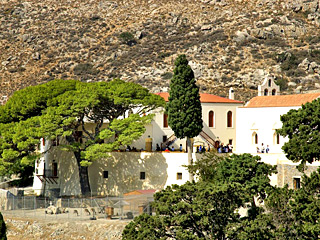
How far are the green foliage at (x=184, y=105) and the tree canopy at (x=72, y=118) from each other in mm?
3831

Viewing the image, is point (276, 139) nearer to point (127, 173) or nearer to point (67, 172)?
point (127, 173)

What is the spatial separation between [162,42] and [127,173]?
61.6 metres

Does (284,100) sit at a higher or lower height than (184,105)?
higher

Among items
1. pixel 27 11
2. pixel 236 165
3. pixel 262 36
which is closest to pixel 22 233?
pixel 236 165

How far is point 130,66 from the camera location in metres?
111

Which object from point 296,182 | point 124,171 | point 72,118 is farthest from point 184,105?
point 296,182

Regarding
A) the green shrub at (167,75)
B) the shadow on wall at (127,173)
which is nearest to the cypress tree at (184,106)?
the shadow on wall at (127,173)

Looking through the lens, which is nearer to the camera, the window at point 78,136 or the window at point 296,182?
the window at point 296,182

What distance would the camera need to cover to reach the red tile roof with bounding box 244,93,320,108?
57.9 meters

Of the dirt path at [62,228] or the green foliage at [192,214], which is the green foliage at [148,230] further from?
the dirt path at [62,228]

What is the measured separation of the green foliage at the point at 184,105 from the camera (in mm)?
55375

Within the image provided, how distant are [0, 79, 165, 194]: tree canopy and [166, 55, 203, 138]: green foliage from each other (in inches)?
151

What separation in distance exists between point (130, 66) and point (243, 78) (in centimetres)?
2014

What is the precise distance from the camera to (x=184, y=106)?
183 ft
